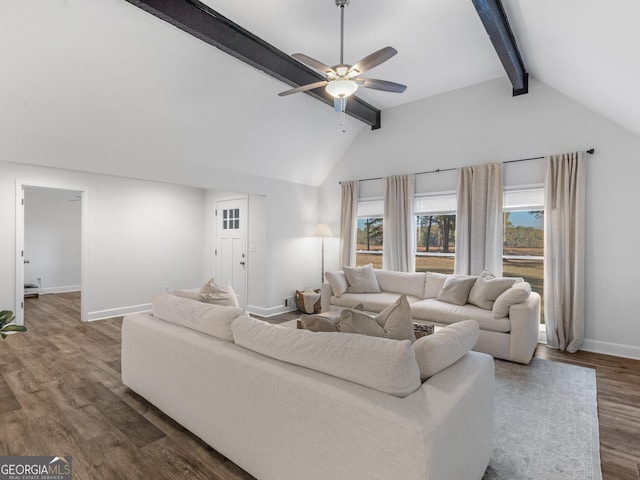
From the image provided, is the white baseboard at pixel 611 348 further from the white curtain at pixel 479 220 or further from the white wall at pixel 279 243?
the white wall at pixel 279 243

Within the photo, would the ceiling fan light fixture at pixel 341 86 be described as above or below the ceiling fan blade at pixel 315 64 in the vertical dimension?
below

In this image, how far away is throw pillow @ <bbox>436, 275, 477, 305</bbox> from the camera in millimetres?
4145

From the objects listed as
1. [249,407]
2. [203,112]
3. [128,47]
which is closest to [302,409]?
[249,407]

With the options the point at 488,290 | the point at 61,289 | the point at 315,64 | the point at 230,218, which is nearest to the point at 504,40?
the point at 315,64

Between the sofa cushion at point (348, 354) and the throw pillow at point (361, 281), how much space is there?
3.20 metres

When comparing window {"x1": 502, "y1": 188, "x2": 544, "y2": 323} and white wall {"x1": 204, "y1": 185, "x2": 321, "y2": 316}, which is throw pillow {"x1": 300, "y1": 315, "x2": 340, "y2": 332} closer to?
window {"x1": 502, "y1": 188, "x2": 544, "y2": 323}

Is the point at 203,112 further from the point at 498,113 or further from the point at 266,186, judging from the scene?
the point at 498,113

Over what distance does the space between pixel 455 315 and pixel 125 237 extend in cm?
525

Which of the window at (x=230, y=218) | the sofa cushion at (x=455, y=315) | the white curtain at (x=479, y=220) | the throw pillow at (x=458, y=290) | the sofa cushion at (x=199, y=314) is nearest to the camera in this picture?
the sofa cushion at (x=199, y=314)

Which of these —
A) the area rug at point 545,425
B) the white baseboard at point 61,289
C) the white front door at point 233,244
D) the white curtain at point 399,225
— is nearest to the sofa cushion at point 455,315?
the area rug at point 545,425

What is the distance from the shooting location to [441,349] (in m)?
1.61

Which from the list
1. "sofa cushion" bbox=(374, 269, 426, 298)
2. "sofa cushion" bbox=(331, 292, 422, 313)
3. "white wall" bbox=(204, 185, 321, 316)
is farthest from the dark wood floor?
"white wall" bbox=(204, 185, 321, 316)

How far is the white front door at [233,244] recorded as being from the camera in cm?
616

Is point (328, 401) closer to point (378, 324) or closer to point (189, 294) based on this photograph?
point (378, 324)
